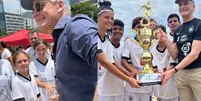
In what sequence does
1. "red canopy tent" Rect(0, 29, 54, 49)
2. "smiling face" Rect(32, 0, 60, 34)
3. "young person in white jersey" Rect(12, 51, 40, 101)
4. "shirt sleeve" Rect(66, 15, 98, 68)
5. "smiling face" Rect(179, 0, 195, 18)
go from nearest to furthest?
"shirt sleeve" Rect(66, 15, 98, 68), "smiling face" Rect(179, 0, 195, 18), "smiling face" Rect(32, 0, 60, 34), "young person in white jersey" Rect(12, 51, 40, 101), "red canopy tent" Rect(0, 29, 54, 49)

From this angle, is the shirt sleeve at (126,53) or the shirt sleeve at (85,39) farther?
the shirt sleeve at (126,53)

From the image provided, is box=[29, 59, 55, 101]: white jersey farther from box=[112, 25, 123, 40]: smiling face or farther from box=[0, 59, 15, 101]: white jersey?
box=[112, 25, 123, 40]: smiling face

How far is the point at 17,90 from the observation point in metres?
1.82

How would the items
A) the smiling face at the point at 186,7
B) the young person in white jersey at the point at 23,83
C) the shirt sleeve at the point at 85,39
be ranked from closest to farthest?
the shirt sleeve at the point at 85,39 → the smiling face at the point at 186,7 → the young person in white jersey at the point at 23,83

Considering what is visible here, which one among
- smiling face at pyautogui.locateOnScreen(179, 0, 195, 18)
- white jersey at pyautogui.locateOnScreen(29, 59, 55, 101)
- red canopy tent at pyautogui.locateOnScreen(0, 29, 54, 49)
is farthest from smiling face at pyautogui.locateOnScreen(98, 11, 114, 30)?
red canopy tent at pyautogui.locateOnScreen(0, 29, 54, 49)

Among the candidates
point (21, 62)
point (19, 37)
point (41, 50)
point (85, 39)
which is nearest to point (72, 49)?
point (85, 39)

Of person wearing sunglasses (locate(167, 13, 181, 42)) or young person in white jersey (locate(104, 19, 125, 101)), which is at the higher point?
person wearing sunglasses (locate(167, 13, 181, 42))

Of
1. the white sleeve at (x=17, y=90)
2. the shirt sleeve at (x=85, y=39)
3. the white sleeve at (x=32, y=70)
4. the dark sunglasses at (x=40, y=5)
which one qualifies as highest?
the dark sunglasses at (x=40, y=5)

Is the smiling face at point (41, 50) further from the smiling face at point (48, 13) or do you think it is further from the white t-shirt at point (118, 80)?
the white t-shirt at point (118, 80)

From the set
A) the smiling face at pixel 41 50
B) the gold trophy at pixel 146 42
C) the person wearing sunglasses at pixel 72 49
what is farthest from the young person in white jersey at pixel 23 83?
the gold trophy at pixel 146 42

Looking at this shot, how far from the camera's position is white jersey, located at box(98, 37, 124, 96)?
695mm

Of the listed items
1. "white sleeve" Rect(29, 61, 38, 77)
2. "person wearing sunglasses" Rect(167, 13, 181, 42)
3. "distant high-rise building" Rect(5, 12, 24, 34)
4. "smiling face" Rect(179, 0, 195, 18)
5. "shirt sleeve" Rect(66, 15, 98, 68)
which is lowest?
"white sleeve" Rect(29, 61, 38, 77)

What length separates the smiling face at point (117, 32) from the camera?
26.7 inches

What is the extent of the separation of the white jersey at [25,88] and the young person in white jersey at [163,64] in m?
1.66
